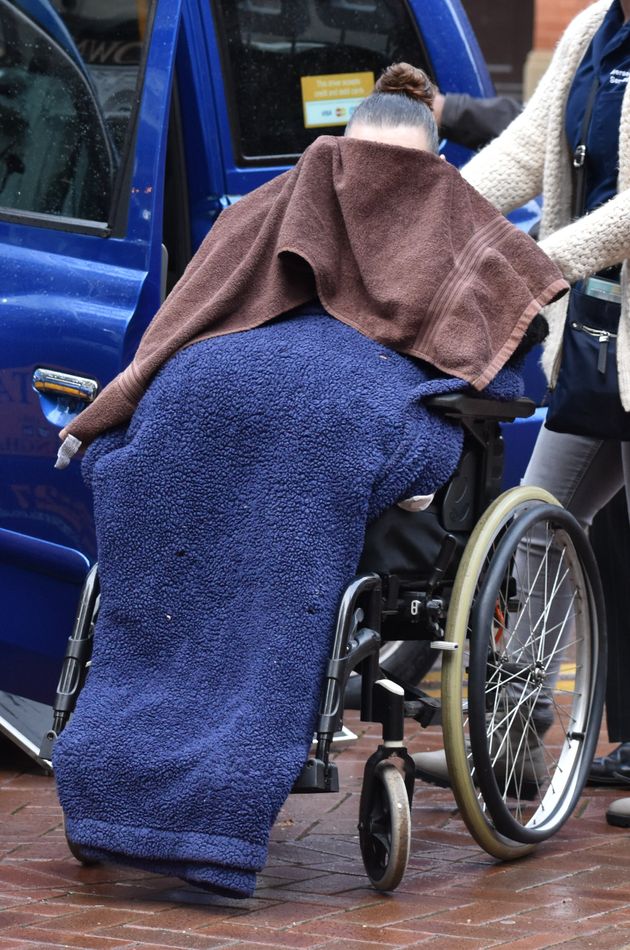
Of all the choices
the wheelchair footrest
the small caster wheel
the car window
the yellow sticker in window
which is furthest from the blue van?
the wheelchair footrest

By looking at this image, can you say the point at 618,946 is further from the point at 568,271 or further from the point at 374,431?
the point at 568,271

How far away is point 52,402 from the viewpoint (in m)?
4.09

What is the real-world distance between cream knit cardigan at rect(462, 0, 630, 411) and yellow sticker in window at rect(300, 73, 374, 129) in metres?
0.82

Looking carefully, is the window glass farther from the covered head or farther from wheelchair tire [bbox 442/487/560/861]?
wheelchair tire [bbox 442/487/560/861]

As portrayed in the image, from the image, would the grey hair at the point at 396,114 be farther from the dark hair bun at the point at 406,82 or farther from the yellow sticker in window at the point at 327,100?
the yellow sticker in window at the point at 327,100

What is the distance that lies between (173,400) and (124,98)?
110cm

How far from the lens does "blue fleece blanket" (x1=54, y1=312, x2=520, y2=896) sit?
10.6 feet

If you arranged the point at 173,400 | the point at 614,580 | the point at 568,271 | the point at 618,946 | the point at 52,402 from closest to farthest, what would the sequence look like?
the point at 618,946 < the point at 173,400 < the point at 568,271 < the point at 52,402 < the point at 614,580

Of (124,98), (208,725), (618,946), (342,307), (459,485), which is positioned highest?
(124,98)

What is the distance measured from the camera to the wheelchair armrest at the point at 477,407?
135 inches

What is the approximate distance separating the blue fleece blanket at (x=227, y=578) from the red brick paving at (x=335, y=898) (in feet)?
0.41

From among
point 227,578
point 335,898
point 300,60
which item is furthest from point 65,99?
point 335,898

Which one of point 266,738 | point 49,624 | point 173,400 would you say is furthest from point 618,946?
point 49,624

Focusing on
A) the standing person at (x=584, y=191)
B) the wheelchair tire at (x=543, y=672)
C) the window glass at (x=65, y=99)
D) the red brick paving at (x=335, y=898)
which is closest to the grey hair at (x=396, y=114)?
the standing person at (x=584, y=191)
